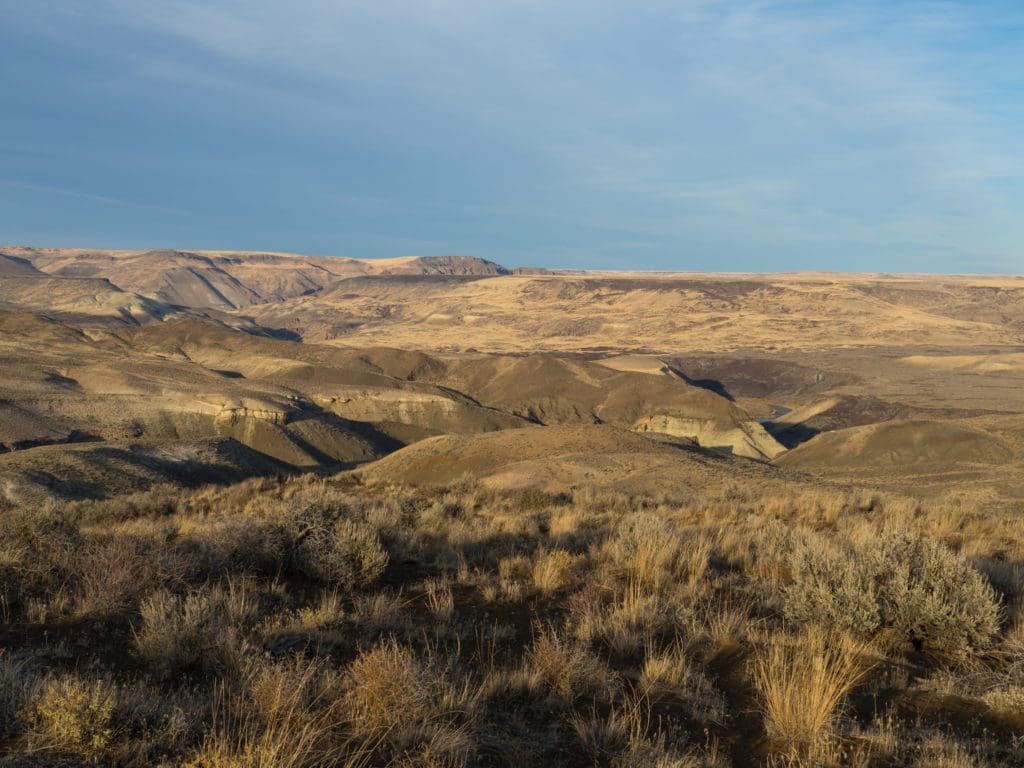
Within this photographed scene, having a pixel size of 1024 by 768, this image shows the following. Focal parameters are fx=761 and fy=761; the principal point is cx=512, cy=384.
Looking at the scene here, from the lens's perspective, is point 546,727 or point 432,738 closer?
point 432,738

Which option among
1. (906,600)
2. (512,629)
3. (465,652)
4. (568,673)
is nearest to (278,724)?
(568,673)

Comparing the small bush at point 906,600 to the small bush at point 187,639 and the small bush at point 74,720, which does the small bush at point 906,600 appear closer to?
the small bush at point 187,639

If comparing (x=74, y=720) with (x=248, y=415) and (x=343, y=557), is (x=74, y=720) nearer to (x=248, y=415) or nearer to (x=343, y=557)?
(x=343, y=557)

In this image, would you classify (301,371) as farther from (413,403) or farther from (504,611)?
(504,611)

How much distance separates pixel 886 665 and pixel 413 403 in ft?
181

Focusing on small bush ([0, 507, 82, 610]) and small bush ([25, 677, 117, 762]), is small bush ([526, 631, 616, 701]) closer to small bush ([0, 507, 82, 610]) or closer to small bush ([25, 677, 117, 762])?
small bush ([25, 677, 117, 762])

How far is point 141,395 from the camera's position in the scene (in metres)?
49.9

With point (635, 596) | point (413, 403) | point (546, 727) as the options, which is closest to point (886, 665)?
point (635, 596)

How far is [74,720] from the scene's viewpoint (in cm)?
397

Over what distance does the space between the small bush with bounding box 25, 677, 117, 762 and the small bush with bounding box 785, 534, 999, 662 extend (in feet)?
18.8

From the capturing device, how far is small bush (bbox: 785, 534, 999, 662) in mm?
6703

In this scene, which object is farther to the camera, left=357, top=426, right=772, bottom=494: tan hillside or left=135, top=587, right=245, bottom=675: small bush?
left=357, top=426, right=772, bottom=494: tan hillside

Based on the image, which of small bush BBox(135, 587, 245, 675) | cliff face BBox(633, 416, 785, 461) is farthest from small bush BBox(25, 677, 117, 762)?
cliff face BBox(633, 416, 785, 461)

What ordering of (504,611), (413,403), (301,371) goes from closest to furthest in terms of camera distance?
(504,611) < (413,403) < (301,371)
